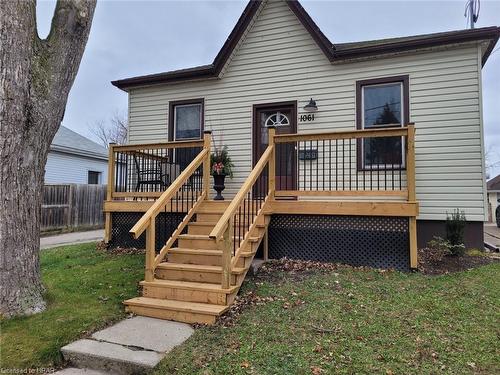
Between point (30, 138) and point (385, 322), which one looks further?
point (30, 138)

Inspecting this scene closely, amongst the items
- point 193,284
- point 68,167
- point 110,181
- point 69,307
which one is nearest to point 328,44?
point 110,181

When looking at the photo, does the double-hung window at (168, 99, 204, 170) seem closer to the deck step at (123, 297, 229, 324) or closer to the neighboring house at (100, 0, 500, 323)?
the neighboring house at (100, 0, 500, 323)

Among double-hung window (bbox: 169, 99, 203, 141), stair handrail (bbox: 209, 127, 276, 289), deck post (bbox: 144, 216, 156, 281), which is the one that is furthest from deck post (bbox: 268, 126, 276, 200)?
double-hung window (bbox: 169, 99, 203, 141)

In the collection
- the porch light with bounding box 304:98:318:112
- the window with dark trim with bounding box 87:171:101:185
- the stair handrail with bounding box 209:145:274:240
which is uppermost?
the porch light with bounding box 304:98:318:112

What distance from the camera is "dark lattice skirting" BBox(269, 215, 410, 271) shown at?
5.38m

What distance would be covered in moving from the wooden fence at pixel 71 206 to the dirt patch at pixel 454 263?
1177cm

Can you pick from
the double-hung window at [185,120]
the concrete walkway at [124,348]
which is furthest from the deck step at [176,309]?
the double-hung window at [185,120]

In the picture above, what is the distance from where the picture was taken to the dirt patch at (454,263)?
5.27 meters

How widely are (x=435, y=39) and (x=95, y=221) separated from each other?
12.9 m

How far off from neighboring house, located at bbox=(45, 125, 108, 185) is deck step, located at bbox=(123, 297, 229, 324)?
1220 cm

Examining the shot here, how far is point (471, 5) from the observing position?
8750mm

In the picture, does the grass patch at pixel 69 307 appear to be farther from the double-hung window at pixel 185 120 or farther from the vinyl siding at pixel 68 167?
the vinyl siding at pixel 68 167

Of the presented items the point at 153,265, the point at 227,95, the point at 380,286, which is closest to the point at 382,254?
the point at 380,286

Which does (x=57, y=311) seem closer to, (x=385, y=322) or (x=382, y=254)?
(x=385, y=322)
